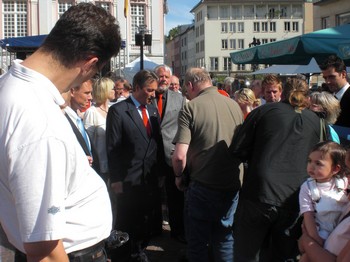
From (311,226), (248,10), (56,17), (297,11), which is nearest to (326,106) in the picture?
(311,226)

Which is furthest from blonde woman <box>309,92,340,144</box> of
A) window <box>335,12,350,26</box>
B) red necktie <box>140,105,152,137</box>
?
window <box>335,12,350,26</box>

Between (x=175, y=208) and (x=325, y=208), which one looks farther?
(x=175, y=208)

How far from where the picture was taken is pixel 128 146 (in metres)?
4.30

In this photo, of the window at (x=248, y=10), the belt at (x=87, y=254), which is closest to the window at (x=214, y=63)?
the window at (x=248, y=10)

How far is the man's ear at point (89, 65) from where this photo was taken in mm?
1643

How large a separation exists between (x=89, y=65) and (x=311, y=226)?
7.30 ft

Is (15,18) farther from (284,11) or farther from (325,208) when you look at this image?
(284,11)

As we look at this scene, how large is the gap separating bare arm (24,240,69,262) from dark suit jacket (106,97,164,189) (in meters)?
2.74

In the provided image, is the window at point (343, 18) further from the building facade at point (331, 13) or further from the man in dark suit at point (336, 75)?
the man in dark suit at point (336, 75)

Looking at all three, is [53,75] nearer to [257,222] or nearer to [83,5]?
[83,5]

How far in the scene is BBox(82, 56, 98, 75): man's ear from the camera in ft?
A: 5.39

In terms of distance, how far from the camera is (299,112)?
3.34 metres

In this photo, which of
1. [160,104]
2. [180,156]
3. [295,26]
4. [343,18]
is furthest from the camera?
[295,26]

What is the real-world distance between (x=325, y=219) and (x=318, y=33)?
4.09m
